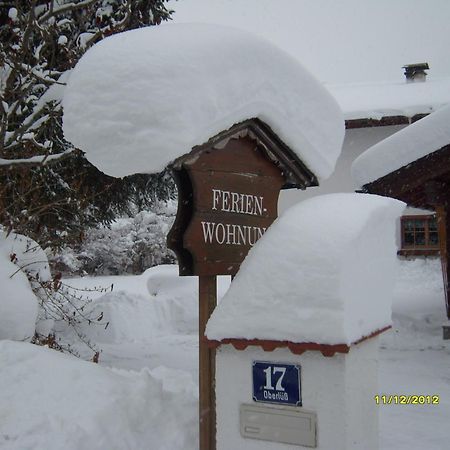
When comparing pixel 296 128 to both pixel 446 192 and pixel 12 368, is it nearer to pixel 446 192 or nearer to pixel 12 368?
pixel 12 368

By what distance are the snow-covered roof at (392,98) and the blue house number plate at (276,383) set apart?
1234cm

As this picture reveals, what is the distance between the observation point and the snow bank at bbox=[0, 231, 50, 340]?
4855mm

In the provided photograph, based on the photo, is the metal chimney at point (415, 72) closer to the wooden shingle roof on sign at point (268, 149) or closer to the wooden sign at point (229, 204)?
the wooden shingle roof on sign at point (268, 149)

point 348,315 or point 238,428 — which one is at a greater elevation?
point 348,315

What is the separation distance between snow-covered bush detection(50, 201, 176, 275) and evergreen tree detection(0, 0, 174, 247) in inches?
607

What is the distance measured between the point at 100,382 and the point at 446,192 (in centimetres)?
725

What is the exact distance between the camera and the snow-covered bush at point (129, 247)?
23734 mm

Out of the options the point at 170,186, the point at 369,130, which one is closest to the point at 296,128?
the point at 170,186

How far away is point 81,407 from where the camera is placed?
357 centimetres

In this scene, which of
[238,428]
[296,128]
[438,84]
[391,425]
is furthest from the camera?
[438,84]

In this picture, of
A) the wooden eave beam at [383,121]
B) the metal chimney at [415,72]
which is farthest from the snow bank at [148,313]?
the metal chimney at [415,72]

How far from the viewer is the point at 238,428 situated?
9.91ft
